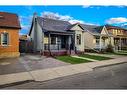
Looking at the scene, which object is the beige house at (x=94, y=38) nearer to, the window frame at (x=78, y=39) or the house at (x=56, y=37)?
the window frame at (x=78, y=39)

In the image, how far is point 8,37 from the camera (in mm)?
20078

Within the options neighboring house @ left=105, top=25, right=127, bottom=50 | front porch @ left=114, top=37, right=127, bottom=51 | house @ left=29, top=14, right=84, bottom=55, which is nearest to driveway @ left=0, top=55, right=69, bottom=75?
house @ left=29, top=14, right=84, bottom=55

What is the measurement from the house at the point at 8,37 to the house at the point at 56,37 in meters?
3.69

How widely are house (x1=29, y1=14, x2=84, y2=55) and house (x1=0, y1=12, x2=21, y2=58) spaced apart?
12.1 feet

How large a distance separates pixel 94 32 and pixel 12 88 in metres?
26.0

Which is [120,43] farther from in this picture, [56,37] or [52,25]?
[52,25]

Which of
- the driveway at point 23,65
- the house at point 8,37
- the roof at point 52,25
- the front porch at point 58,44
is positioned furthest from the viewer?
the roof at point 52,25

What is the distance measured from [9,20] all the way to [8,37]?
7.85 feet

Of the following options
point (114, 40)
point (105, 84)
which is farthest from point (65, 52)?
point (114, 40)

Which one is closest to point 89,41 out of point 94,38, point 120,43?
point 94,38

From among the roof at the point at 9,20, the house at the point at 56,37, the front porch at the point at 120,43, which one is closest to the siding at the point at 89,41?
the house at the point at 56,37

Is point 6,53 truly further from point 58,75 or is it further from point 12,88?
point 12,88

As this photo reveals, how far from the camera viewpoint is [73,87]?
838 centimetres

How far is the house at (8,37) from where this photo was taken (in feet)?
64.3
